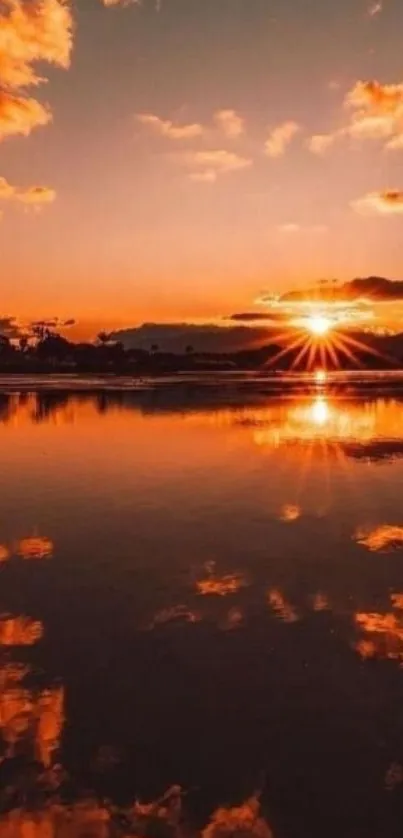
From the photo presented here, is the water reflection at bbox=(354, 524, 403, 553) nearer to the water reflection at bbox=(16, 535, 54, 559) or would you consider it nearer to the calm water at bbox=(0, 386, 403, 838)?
the calm water at bbox=(0, 386, 403, 838)

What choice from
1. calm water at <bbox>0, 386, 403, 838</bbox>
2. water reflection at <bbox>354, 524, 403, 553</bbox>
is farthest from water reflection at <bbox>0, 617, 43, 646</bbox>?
water reflection at <bbox>354, 524, 403, 553</bbox>

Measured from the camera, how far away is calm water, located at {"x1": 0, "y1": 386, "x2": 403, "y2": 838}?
7.03m

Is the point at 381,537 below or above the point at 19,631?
below

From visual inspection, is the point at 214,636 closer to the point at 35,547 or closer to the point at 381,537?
the point at 35,547

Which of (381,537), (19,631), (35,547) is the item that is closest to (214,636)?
(19,631)

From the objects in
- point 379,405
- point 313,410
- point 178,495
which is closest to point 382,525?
point 178,495

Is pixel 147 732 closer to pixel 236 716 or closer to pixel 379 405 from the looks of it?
pixel 236 716

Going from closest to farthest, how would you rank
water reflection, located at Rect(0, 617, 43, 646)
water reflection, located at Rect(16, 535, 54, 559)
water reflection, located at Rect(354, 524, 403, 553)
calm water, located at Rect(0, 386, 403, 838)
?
calm water, located at Rect(0, 386, 403, 838), water reflection, located at Rect(0, 617, 43, 646), water reflection, located at Rect(16, 535, 54, 559), water reflection, located at Rect(354, 524, 403, 553)

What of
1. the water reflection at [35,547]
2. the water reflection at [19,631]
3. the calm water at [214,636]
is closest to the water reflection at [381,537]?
the calm water at [214,636]

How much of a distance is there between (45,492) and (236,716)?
13.5 metres

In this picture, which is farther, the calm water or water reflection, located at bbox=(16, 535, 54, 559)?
water reflection, located at bbox=(16, 535, 54, 559)

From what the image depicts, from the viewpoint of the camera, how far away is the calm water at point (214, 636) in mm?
7027

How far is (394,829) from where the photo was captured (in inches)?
242

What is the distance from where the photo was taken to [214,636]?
33.2ft
